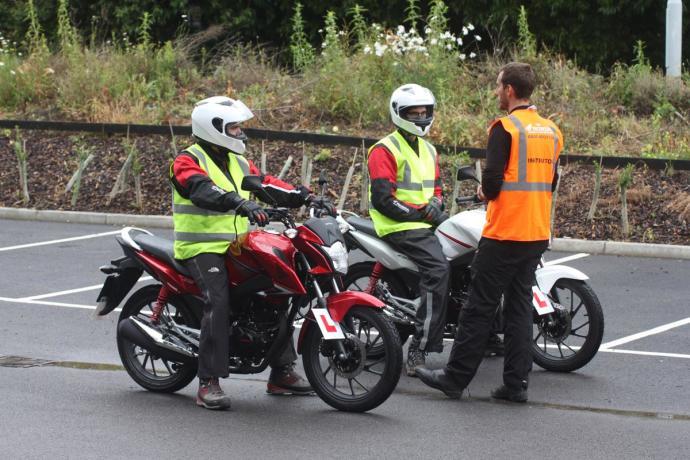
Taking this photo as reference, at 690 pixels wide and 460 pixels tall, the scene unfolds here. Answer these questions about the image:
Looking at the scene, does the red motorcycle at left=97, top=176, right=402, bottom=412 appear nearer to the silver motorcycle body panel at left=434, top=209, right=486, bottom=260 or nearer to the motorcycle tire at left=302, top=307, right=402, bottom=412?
the motorcycle tire at left=302, top=307, right=402, bottom=412

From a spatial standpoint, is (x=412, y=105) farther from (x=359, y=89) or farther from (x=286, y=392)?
(x=359, y=89)

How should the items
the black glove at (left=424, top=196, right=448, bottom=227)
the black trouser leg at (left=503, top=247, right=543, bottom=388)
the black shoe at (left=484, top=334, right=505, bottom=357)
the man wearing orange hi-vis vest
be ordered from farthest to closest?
the black shoe at (left=484, top=334, right=505, bottom=357), the black glove at (left=424, top=196, right=448, bottom=227), the black trouser leg at (left=503, top=247, right=543, bottom=388), the man wearing orange hi-vis vest

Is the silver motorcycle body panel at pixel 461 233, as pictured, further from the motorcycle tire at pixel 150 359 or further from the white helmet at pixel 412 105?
the motorcycle tire at pixel 150 359

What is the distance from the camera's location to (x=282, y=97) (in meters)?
18.5

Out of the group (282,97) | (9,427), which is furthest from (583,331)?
(282,97)

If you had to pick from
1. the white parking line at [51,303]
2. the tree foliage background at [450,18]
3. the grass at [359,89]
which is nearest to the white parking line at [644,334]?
the white parking line at [51,303]

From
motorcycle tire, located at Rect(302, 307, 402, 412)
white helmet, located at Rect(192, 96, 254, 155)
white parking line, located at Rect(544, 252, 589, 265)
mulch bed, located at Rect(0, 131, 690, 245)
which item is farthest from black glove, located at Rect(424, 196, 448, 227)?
mulch bed, located at Rect(0, 131, 690, 245)

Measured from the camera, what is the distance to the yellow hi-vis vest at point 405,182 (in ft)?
27.2

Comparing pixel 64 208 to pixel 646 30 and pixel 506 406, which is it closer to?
pixel 506 406

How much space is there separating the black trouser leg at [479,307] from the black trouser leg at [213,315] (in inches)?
52.9

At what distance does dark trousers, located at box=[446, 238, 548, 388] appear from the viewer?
7.36m

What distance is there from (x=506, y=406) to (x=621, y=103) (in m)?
10.8

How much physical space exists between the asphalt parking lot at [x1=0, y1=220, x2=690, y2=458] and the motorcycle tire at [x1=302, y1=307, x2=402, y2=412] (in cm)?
12

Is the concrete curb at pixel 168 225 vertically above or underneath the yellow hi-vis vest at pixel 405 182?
underneath
